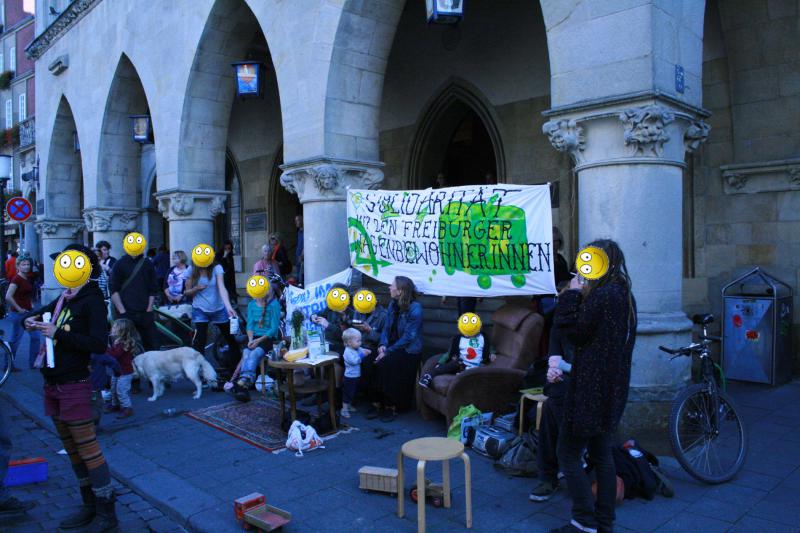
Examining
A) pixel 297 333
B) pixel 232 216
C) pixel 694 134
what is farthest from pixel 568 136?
pixel 232 216

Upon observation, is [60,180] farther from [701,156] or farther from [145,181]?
[701,156]

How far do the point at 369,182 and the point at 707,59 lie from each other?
4.92 metres

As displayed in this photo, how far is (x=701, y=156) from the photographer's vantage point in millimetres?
8227

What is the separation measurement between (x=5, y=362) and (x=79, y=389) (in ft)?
20.5

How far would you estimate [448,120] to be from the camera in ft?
39.5

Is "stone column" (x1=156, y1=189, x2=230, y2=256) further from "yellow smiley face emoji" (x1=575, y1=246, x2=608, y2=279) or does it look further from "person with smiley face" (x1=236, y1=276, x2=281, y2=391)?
"yellow smiley face emoji" (x1=575, y1=246, x2=608, y2=279)

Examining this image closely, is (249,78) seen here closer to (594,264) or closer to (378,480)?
(378,480)

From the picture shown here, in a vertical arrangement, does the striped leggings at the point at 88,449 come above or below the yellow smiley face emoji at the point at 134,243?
below

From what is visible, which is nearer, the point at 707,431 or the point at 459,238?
the point at 707,431

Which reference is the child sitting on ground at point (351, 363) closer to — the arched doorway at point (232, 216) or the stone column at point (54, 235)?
the arched doorway at point (232, 216)

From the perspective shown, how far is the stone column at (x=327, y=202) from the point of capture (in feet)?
27.1

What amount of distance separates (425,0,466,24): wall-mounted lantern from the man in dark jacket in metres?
4.91

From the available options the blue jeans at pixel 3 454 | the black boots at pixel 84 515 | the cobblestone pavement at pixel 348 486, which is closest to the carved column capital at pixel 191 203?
the cobblestone pavement at pixel 348 486

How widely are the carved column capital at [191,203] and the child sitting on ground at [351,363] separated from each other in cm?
598
